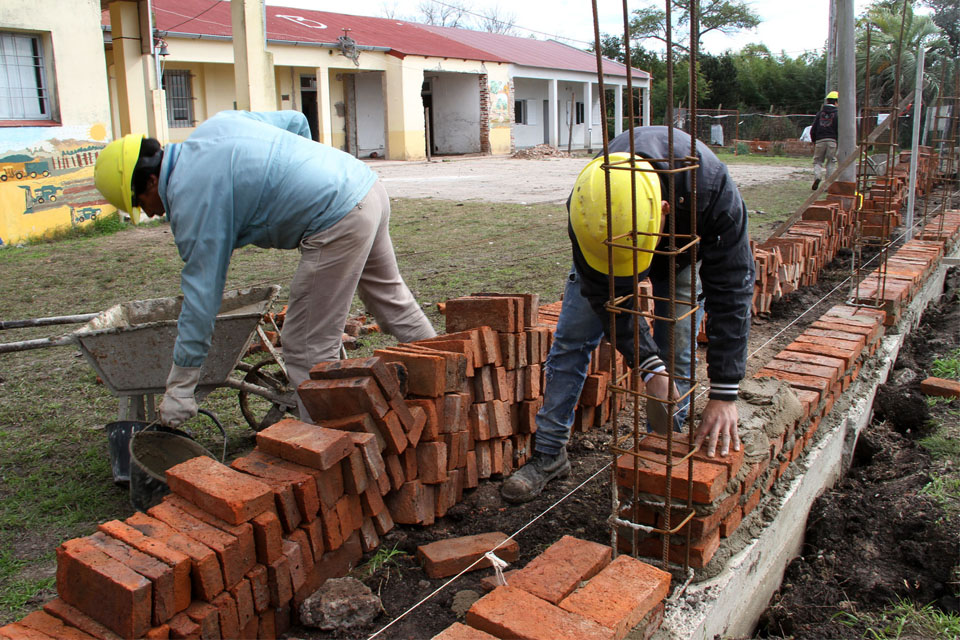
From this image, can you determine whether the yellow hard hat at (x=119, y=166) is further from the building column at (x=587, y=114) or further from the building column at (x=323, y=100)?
the building column at (x=587, y=114)

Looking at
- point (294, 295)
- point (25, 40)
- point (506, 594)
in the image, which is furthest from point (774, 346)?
point (25, 40)

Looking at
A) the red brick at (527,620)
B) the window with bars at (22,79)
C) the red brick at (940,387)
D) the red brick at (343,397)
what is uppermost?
the window with bars at (22,79)

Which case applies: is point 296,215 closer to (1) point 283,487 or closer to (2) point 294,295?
(2) point 294,295

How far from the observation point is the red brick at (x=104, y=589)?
79.4 inches

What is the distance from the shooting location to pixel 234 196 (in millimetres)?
3270

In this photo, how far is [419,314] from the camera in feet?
13.9

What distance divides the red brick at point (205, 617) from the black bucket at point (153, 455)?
1.01 m

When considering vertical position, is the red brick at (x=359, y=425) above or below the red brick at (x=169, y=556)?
above

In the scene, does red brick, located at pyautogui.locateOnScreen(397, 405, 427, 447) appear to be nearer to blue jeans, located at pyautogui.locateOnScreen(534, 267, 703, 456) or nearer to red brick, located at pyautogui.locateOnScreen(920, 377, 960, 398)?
blue jeans, located at pyautogui.locateOnScreen(534, 267, 703, 456)

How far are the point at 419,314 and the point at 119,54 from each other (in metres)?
10.7

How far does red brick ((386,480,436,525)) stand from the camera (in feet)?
10.0

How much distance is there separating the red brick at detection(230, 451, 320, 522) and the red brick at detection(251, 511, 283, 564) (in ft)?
0.38

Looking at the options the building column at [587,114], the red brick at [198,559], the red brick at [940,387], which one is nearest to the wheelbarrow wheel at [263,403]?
the red brick at [198,559]

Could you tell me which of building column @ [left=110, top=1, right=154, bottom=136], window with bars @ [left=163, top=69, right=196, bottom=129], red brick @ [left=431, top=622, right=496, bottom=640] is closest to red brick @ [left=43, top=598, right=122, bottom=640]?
red brick @ [left=431, top=622, right=496, bottom=640]
